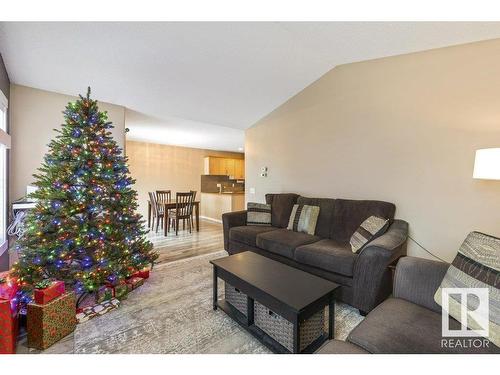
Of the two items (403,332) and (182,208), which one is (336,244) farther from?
(182,208)

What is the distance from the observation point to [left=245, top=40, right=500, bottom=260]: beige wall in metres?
2.16

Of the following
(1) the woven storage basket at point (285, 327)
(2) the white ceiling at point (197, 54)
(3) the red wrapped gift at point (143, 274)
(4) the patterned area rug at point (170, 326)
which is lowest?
(4) the patterned area rug at point (170, 326)

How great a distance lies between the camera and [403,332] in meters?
1.14

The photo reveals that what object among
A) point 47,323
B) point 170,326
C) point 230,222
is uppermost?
point 230,222

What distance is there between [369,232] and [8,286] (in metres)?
3.02

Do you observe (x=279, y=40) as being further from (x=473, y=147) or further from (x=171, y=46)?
(x=473, y=147)

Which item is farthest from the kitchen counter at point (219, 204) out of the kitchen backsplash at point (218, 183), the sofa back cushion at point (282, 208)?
the sofa back cushion at point (282, 208)

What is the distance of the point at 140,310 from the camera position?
2070mm

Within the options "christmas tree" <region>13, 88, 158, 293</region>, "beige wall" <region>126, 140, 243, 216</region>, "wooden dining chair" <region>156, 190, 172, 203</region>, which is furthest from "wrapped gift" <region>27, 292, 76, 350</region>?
"beige wall" <region>126, 140, 243, 216</region>

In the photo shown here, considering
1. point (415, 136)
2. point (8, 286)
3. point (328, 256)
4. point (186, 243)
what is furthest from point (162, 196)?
point (415, 136)

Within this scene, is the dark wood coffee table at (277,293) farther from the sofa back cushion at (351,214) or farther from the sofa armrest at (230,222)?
the sofa armrest at (230,222)

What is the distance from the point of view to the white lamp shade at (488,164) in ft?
5.46

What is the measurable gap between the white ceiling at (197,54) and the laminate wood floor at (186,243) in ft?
7.53

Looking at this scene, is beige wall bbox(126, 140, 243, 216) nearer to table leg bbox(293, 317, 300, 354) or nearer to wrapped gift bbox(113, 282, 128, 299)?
wrapped gift bbox(113, 282, 128, 299)
